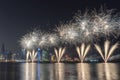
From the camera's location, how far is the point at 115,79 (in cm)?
4800

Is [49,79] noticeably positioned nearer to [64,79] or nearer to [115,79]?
[64,79]

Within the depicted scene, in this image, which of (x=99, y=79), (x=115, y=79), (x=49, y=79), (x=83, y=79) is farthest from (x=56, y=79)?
(x=115, y=79)

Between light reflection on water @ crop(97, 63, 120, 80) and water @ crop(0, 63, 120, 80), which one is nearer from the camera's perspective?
light reflection on water @ crop(97, 63, 120, 80)

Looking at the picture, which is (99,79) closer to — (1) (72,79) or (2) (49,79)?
(1) (72,79)

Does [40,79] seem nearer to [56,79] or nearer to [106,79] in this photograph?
[56,79]

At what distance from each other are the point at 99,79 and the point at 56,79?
27.5 feet

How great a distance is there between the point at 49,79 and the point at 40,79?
2.05 m

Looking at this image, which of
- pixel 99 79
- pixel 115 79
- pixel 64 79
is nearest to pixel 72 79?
pixel 64 79

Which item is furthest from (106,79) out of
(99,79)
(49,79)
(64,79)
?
(49,79)

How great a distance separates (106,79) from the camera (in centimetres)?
4822

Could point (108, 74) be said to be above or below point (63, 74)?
below

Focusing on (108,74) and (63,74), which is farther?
(63,74)

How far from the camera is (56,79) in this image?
49188 millimetres

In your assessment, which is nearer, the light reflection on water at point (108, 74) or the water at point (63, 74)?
the light reflection on water at point (108, 74)
